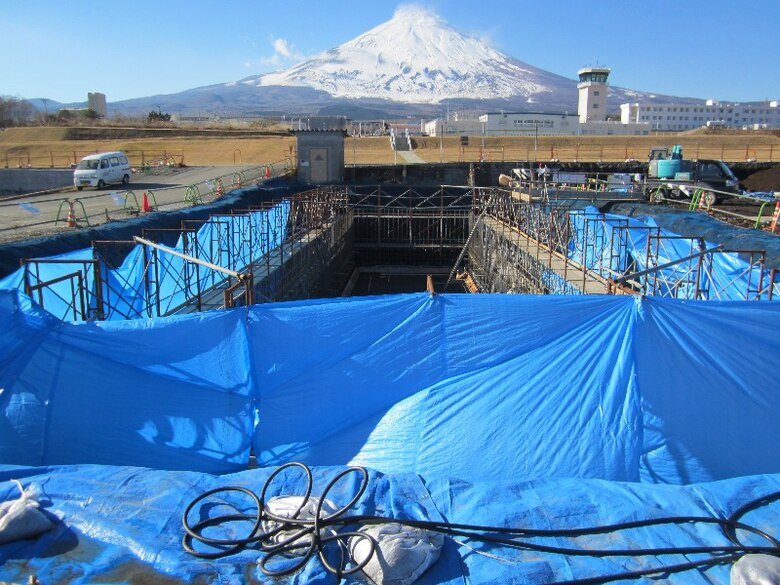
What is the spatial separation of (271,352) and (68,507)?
2306 millimetres

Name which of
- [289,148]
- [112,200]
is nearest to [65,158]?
[289,148]

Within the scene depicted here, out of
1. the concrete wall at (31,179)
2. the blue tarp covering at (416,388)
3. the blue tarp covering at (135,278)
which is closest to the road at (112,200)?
the blue tarp covering at (135,278)

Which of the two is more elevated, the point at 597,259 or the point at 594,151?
the point at 594,151

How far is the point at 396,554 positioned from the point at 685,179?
29868 mm

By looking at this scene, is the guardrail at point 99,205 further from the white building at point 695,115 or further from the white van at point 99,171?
the white building at point 695,115

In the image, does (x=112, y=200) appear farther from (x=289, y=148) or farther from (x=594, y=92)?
(x=594, y=92)

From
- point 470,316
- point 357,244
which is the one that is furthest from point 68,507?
point 357,244

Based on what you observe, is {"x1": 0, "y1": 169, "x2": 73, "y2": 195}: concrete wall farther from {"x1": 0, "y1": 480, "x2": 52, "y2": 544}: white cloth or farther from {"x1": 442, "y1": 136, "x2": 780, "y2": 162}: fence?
{"x1": 0, "y1": 480, "x2": 52, "y2": 544}: white cloth

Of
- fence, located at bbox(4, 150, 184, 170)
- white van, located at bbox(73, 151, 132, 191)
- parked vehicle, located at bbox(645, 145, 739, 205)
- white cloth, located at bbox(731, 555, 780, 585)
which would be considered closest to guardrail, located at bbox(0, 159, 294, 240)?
white van, located at bbox(73, 151, 132, 191)

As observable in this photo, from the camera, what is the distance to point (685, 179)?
2933 cm

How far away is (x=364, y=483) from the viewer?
4.23m

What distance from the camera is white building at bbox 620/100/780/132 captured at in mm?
122688

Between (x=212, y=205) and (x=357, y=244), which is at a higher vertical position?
(x=212, y=205)

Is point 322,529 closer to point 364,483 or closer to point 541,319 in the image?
point 364,483
